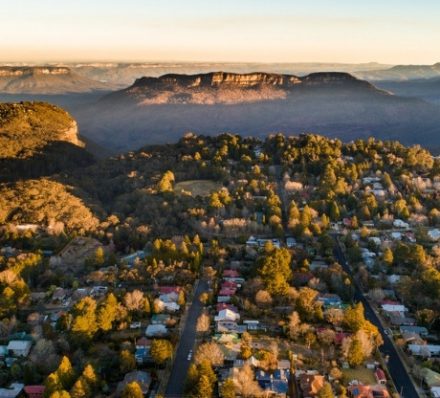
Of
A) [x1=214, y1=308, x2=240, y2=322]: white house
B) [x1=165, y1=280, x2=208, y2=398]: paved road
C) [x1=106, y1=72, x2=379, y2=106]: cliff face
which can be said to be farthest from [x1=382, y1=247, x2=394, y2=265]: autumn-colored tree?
[x1=106, y1=72, x2=379, y2=106]: cliff face

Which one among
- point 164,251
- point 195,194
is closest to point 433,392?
point 164,251

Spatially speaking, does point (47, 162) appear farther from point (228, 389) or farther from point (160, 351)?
point (228, 389)

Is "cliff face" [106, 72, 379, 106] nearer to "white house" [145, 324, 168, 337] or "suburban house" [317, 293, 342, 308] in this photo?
"suburban house" [317, 293, 342, 308]

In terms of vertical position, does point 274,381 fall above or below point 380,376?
above

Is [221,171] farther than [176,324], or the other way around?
[221,171]

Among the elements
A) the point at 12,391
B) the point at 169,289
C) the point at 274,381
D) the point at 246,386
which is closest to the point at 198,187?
the point at 169,289

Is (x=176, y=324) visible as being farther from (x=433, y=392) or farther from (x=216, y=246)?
(x=433, y=392)
